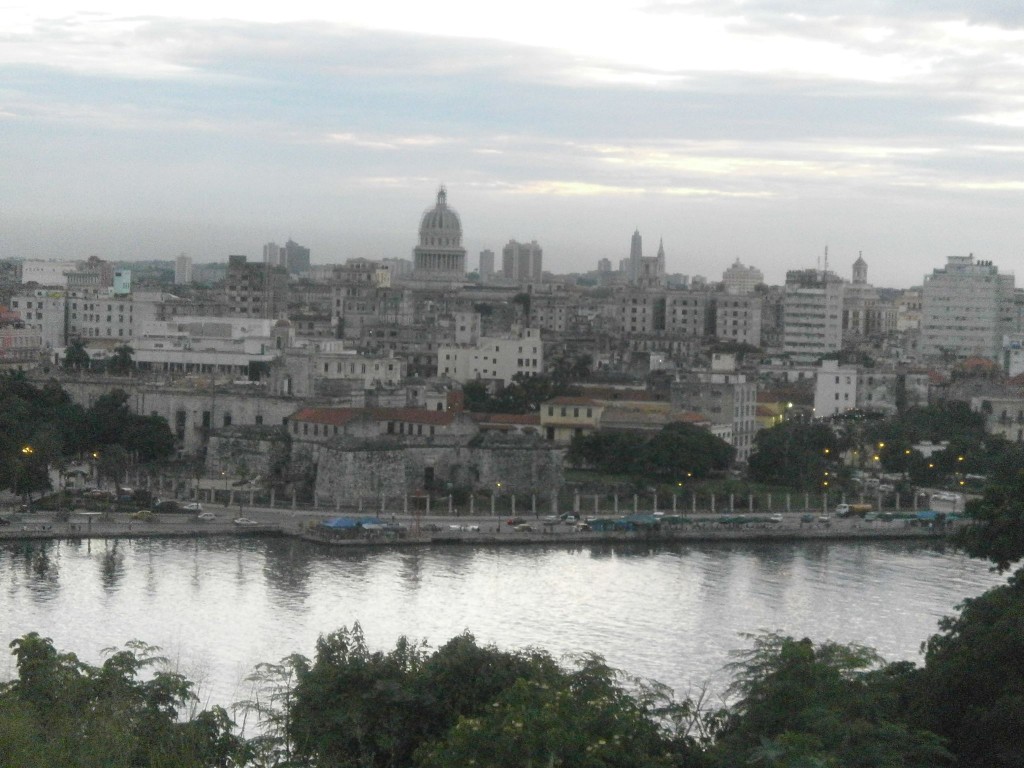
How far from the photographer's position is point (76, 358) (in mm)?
35688

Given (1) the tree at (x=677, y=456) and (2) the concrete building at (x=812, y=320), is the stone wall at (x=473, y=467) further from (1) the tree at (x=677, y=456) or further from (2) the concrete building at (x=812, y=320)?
(2) the concrete building at (x=812, y=320)

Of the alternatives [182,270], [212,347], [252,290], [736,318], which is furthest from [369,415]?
[182,270]

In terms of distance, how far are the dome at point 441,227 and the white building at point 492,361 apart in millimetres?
33175

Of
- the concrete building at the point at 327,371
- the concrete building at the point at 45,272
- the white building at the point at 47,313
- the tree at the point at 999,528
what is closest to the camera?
the tree at the point at 999,528

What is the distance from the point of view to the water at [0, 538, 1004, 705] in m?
16.7

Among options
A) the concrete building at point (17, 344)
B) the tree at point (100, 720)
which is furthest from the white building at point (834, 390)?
the tree at point (100, 720)

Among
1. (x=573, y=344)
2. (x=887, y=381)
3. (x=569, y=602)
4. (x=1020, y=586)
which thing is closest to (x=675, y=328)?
(x=573, y=344)

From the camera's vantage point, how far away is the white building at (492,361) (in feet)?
127

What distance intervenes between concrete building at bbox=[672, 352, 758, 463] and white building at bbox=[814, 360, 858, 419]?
5.09 meters

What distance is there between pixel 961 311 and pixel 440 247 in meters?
22.3

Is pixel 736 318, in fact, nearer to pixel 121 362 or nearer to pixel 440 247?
pixel 440 247

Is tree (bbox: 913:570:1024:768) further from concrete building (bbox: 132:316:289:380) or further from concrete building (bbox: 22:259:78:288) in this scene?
concrete building (bbox: 22:259:78:288)

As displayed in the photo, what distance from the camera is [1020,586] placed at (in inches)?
515

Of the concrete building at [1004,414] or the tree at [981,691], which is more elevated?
the concrete building at [1004,414]
